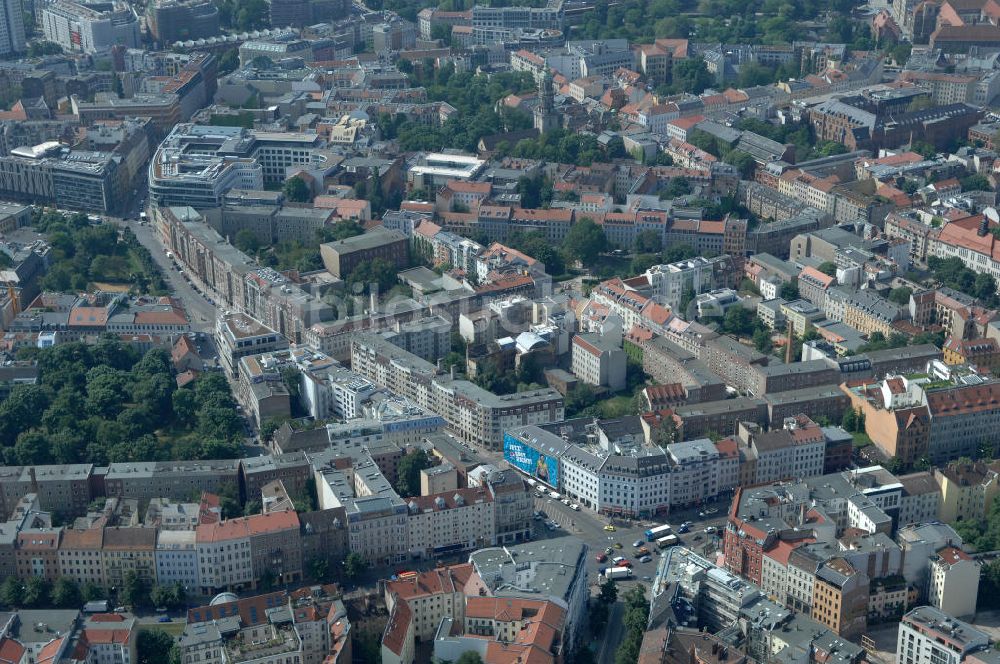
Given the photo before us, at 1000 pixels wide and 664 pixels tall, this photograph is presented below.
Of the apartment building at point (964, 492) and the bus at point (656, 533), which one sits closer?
the bus at point (656, 533)

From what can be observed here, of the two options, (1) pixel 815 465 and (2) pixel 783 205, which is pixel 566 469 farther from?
(2) pixel 783 205

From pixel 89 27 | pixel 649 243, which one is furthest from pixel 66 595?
pixel 89 27

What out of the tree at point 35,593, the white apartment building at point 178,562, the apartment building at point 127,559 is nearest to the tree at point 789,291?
the white apartment building at point 178,562

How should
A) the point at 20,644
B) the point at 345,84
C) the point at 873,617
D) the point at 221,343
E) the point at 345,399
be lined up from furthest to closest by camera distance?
the point at 345,84
the point at 221,343
the point at 345,399
the point at 873,617
the point at 20,644

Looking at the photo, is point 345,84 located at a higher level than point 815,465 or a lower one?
higher

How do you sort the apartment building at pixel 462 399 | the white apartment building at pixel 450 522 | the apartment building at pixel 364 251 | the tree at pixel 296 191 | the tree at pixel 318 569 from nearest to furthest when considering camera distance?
1. the tree at pixel 318 569
2. the white apartment building at pixel 450 522
3. the apartment building at pixel 462 399
4. the apartment building at pixel 364 251
5. the tree at pixel 296 191

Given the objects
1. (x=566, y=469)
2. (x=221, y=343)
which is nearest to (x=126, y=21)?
(x=221, y=343)

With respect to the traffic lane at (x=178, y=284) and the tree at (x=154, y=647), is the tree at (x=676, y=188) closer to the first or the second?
the traffic lane at (x=178, y=284)

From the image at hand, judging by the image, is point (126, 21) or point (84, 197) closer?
point (84, 197)
